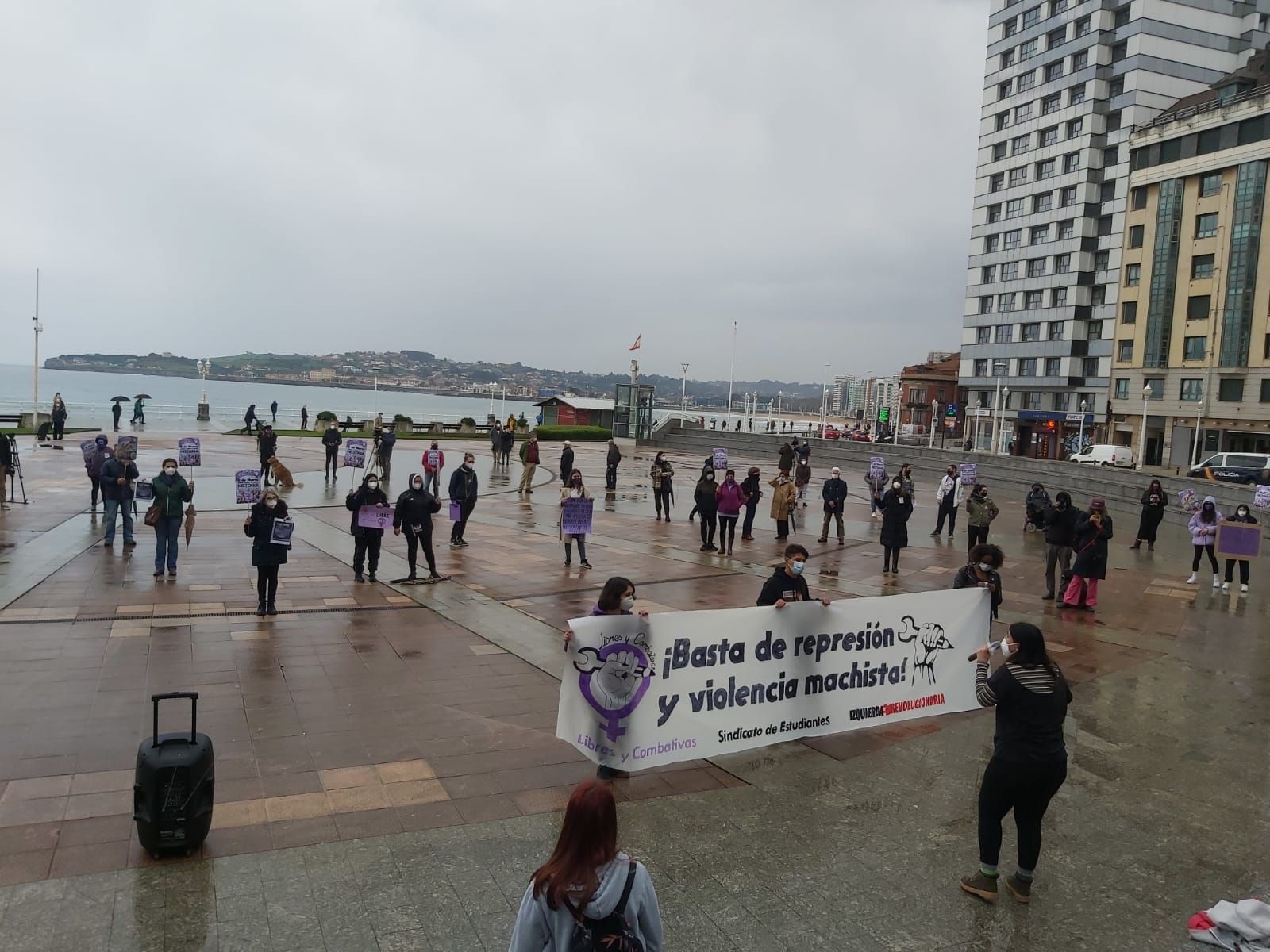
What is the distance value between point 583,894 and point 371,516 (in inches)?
482

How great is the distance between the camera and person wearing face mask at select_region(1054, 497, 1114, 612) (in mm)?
14688

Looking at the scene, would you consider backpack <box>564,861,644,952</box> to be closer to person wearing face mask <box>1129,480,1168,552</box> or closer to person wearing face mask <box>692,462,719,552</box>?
person wearing face mask <box>692,462,719,552</box>

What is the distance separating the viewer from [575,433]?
2324 inches

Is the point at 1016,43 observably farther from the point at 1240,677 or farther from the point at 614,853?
the point at 614,853

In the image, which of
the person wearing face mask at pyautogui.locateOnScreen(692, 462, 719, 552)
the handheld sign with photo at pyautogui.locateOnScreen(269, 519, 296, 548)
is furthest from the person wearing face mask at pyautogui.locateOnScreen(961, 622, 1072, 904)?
the person wearing face mask at pyautogui.locateOnScreen(692, 462, 719, 552)

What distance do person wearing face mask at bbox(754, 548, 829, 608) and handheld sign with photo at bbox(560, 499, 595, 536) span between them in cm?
830

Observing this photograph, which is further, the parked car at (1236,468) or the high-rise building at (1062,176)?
the high-rise building at (1062,176)

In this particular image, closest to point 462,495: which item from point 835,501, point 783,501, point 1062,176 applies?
point 783,501

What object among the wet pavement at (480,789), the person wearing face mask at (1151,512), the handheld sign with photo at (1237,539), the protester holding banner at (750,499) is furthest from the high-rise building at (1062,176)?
the wet pavement at (480,789)

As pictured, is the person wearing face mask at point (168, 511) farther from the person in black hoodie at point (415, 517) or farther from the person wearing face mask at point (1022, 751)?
the person wearing face mask at point (1022, 751)

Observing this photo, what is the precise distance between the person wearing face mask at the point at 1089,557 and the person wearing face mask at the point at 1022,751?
984 centimetres

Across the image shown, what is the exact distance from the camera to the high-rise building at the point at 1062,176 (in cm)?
7206

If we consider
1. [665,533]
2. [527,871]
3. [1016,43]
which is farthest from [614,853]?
[1016,43]

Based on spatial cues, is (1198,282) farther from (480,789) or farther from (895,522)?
(480,789)
